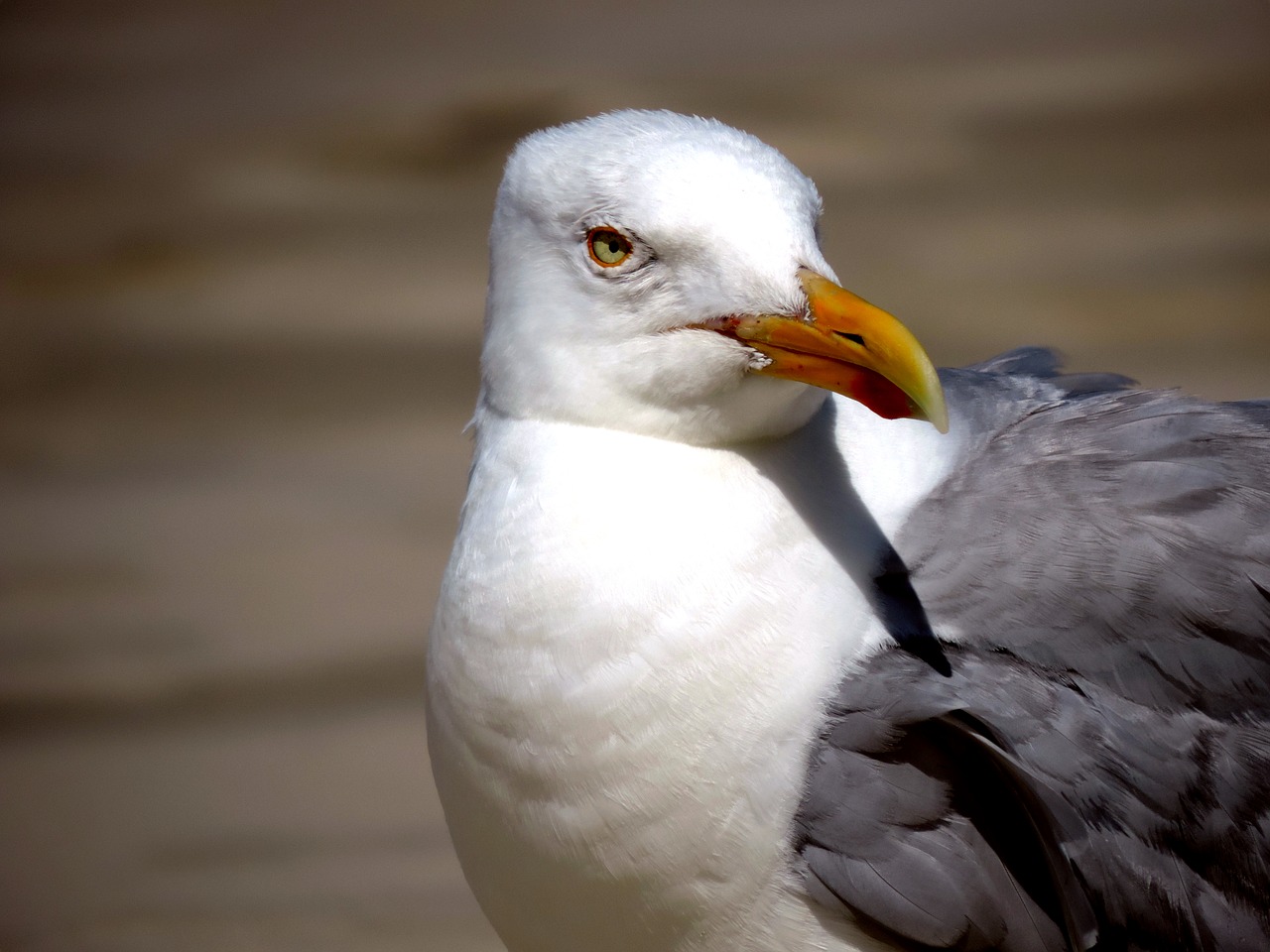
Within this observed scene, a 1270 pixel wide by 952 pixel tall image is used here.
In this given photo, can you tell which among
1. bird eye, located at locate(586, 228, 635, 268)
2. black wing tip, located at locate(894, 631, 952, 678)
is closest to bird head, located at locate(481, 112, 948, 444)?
bird eye, located at locate(586, 228, 635, 268)

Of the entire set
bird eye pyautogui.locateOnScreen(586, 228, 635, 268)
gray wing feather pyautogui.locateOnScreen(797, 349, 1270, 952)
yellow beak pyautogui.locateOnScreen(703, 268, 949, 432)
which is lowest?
gray wing feather pyautogui.locateOnScreen(797, 349, 1270, 952)

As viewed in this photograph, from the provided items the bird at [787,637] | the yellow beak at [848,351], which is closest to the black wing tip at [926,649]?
the bird at [787,637]

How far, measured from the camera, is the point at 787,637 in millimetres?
1000

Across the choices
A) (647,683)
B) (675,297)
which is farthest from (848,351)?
(647,683)

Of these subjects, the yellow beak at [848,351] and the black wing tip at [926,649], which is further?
the black wing tip at [926,649]

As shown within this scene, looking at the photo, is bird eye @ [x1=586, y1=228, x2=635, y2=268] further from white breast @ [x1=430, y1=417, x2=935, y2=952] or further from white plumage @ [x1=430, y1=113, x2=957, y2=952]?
white breast @ [x1=430, y1=417, x2=935, y2=952]

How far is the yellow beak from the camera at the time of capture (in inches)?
35.5

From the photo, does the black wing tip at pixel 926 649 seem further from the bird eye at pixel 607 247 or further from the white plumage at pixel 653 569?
the bird eye at pixel 607 247

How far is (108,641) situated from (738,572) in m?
1.85

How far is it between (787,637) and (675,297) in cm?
25

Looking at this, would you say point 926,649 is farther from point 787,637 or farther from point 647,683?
point 647,683

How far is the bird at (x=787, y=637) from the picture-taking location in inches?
38.8

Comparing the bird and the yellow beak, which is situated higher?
the yellow beak

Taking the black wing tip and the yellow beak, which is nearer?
the yellow beak
